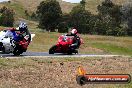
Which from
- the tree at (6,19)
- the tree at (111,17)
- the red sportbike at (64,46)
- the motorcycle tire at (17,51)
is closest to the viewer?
the motorcycle tire at (17,51)

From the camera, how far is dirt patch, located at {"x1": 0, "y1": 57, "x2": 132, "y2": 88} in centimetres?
1461

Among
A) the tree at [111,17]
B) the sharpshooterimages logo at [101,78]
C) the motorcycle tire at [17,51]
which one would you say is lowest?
the tree at [111,17]

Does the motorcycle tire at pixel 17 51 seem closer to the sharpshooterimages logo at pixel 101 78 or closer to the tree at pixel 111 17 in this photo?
the sharpshooterimages logo at pixel 101 78

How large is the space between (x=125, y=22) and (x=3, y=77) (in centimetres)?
10305

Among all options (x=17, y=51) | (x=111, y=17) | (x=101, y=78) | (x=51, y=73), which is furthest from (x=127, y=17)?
(x=101, y=78)

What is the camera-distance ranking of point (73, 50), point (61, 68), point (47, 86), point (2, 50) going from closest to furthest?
1. point (47, 86)
2. point (61, 68)
3. point (2, 50)
4. point (73, 50)

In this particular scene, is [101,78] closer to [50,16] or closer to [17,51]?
[17,51]

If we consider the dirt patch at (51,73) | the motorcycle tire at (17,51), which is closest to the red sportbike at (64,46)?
the motorcycle tire at (17,51)

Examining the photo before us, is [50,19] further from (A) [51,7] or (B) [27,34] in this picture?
(B) [27,34]

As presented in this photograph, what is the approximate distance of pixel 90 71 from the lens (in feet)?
61.2

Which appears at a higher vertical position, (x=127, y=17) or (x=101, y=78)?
(x=101, y=78)

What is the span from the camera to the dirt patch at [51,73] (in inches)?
575

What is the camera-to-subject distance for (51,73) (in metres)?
16.8

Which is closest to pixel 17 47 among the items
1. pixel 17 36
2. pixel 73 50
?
pixel 17 36
